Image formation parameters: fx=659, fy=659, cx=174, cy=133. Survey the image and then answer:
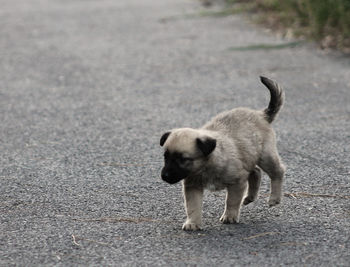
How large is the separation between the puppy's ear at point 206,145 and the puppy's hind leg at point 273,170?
0.54 m

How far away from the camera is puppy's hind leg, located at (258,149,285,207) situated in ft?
15.3

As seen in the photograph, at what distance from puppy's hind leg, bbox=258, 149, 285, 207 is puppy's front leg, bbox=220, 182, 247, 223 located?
0.29 meters

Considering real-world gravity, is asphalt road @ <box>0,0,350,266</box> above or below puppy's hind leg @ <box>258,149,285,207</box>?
below

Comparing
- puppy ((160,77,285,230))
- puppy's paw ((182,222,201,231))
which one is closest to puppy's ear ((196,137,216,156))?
puppy ((160,77,285,230))

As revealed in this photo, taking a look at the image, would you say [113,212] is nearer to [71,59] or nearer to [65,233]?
[65,233]

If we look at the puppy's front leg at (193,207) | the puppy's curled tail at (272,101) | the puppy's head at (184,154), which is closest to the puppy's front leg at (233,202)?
the puppy's front leg at (193,207)

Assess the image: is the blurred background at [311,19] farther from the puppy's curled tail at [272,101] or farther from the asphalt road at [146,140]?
the puppy's curled tail at [272,101]

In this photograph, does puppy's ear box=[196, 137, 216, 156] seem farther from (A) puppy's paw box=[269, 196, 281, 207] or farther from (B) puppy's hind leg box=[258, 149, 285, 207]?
(A) puppy's paw box=[269, 196, 281, 207]

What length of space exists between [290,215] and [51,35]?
30.0 feet

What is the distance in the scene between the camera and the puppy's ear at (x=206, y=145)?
4289mm

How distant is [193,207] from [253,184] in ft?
2.17

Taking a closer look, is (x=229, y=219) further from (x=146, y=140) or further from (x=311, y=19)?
(x=311, y=19)

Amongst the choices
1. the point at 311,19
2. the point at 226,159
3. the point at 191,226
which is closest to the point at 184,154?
the point at 226,159

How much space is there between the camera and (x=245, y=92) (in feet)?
27.2
